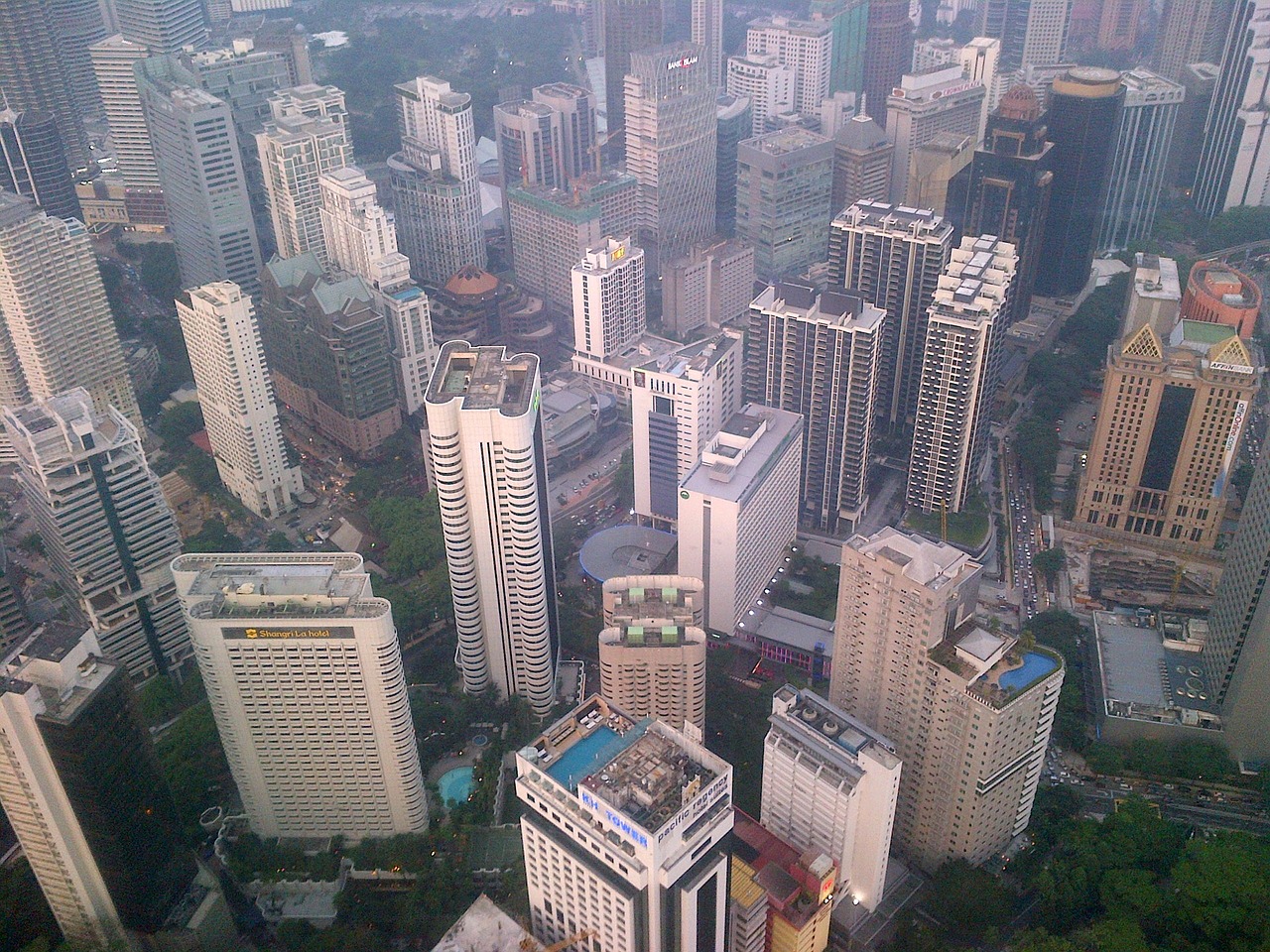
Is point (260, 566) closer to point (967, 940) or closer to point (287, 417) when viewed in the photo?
point (967, 940)

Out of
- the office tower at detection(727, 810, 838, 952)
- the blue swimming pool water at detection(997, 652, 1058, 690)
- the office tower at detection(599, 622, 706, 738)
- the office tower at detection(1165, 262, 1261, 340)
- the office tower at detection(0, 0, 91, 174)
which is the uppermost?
the office tower at detection(0, 0, 91, 174)

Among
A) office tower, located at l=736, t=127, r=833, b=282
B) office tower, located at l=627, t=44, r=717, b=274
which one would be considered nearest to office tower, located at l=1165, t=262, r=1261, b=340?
office tower, located at l=736, t=127, r=833, b=282

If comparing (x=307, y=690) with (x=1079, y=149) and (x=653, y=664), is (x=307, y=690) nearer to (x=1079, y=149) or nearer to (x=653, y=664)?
(x=653, y=664)

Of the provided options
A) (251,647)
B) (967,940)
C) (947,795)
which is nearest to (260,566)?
(251,647)

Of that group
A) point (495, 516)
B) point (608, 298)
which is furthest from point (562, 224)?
point (495, 516)

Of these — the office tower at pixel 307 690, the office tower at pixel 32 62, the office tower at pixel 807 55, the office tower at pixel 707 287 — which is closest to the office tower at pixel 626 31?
the office tower at pixel 807 55

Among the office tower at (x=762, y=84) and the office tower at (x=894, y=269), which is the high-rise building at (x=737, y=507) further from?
the office tower at (x=762, y=84)

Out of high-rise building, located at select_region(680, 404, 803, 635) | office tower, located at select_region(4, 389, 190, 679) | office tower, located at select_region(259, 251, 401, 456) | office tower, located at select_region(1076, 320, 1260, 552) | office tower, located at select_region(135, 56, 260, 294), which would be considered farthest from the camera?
office tower, located at select_region(135, 56, 260, 294)

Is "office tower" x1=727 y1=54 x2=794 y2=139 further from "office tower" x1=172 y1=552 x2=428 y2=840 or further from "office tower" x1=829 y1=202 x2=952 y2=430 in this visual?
"office tower" x1=172 y1=552 x2=428 y2=840
